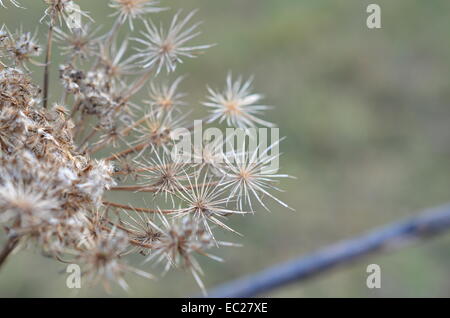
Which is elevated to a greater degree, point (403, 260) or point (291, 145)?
point (291, 145)

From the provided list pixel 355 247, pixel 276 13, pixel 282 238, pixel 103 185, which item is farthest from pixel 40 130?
pixel 276 13

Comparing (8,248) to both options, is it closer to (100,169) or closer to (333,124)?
(100,169)

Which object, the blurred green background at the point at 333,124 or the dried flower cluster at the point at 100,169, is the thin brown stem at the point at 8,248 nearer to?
the dried flower cluster at the point at 100,169

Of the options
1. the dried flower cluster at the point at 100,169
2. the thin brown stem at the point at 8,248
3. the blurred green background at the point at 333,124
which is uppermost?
the blurred green background at the point at 333,124

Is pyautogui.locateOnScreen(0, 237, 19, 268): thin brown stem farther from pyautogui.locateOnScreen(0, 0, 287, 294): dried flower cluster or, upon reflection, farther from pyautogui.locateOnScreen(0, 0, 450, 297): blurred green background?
pyautogui.locateOnScreen(0, 0, 450, 297): blurred green background

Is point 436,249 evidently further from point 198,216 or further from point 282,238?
point 198,216

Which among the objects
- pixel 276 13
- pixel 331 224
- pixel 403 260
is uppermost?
pixel 276 13

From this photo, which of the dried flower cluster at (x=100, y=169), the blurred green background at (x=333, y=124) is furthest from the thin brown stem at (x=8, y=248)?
the blurred green background at (x=333, y=124)

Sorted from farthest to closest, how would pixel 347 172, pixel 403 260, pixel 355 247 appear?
1. pixel 347 172
2. pixel 403 260
3. pixel 355 247
